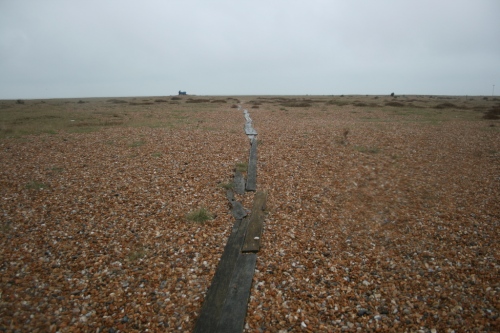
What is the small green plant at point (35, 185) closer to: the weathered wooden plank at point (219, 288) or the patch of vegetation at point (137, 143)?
the patch of vegetation at point (137, 143)

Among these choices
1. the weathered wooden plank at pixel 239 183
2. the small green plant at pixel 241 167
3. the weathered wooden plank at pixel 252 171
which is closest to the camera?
the weathered wooden plank at pixel 239 183

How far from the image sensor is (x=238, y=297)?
5773 mm

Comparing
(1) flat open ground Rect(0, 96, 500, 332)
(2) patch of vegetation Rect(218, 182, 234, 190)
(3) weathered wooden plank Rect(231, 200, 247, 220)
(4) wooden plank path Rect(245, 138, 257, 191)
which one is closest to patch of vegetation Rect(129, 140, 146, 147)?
(1) flat open ground Rect(0, 96, 500, 332)

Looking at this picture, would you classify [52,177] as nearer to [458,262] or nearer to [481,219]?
[458,262]

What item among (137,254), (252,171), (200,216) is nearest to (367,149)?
(252,171)

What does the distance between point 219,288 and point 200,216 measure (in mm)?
3359

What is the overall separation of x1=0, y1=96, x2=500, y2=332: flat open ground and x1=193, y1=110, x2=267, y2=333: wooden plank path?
0.70ft

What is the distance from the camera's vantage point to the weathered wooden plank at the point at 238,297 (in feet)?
16.9

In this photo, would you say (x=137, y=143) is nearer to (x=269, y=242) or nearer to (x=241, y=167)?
(x=241, y=167)

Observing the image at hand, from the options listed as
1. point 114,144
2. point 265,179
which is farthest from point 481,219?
point 114,144

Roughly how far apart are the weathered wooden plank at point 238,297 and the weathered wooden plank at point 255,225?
0.36 meters

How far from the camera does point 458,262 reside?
680 cm

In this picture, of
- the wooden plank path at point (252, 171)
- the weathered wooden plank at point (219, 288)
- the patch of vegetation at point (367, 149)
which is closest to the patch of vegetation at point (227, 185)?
the wooden plank path at point (252, 171)

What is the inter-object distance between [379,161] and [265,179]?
7.38 m
